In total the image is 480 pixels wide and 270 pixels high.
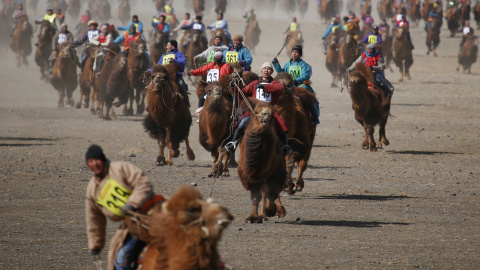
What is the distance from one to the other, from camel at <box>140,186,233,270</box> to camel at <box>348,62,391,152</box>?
12335 millimetres

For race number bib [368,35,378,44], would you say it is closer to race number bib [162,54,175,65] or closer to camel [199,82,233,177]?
race number bib [162,54,175,65]

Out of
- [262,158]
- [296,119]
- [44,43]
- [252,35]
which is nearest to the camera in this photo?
[262,158]

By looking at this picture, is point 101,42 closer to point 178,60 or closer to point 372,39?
point 178,60

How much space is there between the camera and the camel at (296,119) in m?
12.0

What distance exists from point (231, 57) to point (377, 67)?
3903 mm

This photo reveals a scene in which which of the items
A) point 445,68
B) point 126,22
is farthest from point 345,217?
point 126,22

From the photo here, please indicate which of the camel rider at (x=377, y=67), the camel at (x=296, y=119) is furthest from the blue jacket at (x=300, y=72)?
the camel rider at (x=377, y=67)

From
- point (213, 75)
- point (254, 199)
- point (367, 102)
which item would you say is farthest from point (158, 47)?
point (254, 199)

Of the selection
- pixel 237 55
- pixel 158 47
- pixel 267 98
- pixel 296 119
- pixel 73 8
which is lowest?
pixel 296 119

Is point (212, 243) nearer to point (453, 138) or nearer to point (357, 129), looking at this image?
point (453, 138)

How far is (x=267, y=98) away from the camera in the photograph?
11445 mm

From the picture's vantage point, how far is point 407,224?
1068 centimetres

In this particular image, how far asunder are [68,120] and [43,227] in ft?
47.4

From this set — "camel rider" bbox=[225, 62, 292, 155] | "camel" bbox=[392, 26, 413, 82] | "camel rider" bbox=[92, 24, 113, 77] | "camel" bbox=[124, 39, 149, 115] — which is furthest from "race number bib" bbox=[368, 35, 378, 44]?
"camel rider" bbox=[225, 62, 292, 155]
